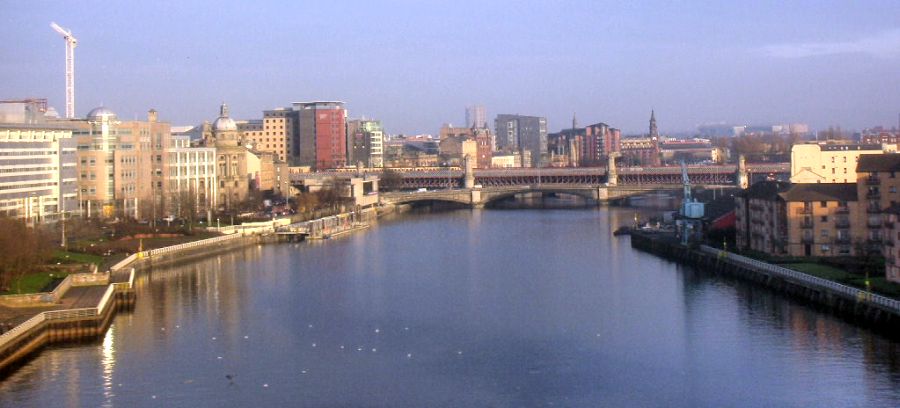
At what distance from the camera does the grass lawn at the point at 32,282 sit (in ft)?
39.5

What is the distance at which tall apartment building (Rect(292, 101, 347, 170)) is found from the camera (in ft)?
143

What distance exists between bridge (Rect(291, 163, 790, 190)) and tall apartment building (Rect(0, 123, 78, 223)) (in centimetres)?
1375

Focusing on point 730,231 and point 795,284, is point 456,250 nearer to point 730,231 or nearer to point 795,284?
point 730,231

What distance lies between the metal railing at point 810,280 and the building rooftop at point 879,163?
1569 mm

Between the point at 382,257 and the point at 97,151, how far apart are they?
5971 mm

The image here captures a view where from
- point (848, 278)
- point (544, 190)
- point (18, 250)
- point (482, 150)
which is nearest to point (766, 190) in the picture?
point (848, 278)

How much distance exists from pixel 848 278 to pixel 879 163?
261cm

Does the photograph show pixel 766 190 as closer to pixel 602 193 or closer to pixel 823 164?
pixel 823 164

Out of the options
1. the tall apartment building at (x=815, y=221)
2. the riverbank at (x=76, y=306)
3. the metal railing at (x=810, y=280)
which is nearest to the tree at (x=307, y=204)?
the riverbank at (x=76, y=306)

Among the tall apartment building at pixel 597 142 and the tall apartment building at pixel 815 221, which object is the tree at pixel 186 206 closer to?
the tall apartment building at pixel 815 221

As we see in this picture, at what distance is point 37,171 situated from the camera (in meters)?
18.8

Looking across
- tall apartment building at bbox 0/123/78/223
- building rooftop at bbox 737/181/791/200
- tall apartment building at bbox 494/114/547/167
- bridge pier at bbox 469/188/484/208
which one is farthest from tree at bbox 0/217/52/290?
tall apartment building at bbox 494/114/547/167

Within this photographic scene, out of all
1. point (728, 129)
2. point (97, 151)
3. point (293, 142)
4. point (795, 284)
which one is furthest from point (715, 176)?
point (728, 129)

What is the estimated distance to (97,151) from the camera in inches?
824
